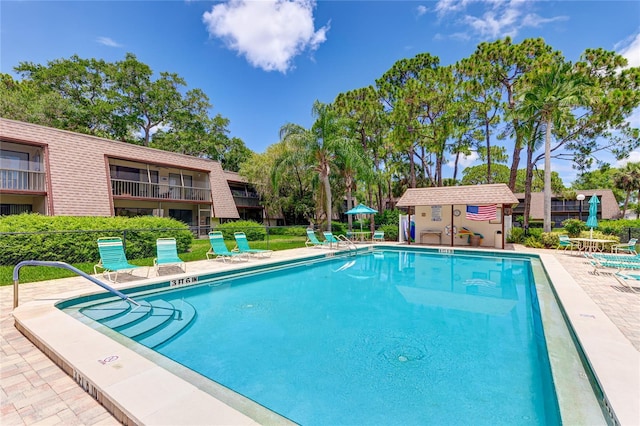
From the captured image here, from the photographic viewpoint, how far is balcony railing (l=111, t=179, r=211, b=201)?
1753 cm

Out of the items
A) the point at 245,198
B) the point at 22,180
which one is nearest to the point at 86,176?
the point at 22,180

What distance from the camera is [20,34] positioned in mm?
16984

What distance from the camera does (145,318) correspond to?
559cm

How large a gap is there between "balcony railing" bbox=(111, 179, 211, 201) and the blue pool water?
13.0m

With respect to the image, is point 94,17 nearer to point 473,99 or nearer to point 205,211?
point 205,211

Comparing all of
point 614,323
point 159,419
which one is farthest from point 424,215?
point 159,419

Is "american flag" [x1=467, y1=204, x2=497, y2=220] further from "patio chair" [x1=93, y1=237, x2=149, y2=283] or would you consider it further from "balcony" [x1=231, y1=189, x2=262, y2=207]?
"balcony" [x1=231, y1=189, x2=262, y2=207]

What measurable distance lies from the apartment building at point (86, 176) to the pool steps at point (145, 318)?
6.34 metres

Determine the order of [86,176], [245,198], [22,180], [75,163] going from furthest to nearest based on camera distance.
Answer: [245,198]
[86,176]
[75,163]
[22,180]

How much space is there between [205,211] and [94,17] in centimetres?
1299

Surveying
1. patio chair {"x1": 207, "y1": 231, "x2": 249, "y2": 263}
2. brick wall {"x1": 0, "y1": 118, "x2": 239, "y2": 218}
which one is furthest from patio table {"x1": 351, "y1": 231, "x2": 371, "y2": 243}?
brick wall {"x1": 0, "y1": 118, "x2": 239, "y2": 218}

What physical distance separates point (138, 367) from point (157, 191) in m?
19.0

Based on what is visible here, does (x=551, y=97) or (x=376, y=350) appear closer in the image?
(x=376, y=350)

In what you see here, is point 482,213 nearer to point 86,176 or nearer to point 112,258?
point 112,258
